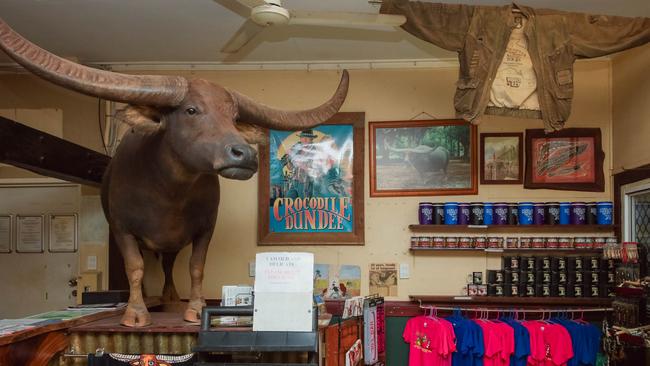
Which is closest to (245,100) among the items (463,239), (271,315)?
(271,315)

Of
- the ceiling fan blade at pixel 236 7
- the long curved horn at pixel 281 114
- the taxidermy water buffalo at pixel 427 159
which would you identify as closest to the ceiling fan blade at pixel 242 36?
the ceiling fan blade at pixel 236 7

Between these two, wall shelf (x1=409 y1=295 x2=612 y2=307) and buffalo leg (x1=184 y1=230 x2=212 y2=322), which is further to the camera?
wall shelf (x1=409 y1=295 x2=612 y2=307)

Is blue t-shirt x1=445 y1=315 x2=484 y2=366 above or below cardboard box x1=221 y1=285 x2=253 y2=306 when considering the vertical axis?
below

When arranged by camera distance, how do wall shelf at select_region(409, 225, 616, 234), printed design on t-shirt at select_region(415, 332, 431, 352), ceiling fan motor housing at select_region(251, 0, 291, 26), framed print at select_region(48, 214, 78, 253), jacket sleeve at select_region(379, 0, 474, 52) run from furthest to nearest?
framed print at select_region(48, 214, 78, 253)
wall shelf at select_region(409, 225, 616, 234)
printed design on t-shirt at select_region(415, 332, 431, 352)
jacket sleeve at select_region(379, 0, 474, 52)
ceiling fan motor housing at select_region(251, 0, 291, 26)

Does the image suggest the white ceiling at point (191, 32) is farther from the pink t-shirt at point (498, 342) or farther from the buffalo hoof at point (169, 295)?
the pink t-shirt at point (498, 342)

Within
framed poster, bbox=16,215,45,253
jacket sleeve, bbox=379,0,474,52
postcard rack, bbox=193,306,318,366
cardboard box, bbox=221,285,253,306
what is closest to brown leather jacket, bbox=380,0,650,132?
jacket sleeve, bbox=379,0,474,52

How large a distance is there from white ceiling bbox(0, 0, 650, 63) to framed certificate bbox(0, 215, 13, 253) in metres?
1.60

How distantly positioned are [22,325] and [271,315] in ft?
4.13

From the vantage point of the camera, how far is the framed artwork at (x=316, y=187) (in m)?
5.29

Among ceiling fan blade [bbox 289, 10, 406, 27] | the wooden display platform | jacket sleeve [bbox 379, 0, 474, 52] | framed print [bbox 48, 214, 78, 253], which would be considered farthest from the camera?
framed print [bbox 48, 214, 78, 253]

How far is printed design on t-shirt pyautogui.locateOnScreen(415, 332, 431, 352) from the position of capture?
4.93 metres

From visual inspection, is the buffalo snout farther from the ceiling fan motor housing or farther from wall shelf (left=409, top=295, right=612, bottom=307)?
wall shelf (left=409, top=295, right=612, bottom=307)

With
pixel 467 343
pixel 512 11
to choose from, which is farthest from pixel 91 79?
pixel 467 343

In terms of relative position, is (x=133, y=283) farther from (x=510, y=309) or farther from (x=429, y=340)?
(x=510, y=309)
